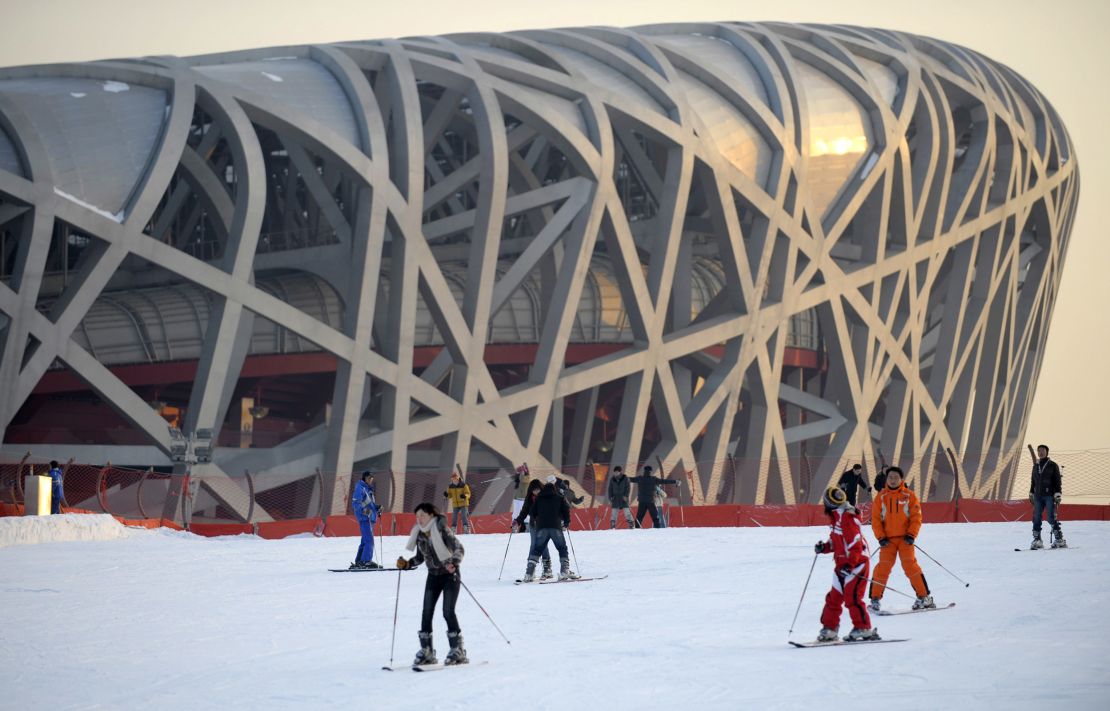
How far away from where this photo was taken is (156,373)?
45.6m

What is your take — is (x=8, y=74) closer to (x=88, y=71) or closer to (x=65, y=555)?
(x=88, y=71)

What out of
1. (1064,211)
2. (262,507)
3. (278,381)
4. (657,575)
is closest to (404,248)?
(262,507)

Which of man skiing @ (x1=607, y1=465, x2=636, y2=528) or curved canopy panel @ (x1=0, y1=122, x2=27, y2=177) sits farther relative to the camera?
curved canopy panel @ (x1=0, y1=122, x2=27, y2=177)

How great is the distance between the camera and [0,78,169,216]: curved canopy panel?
35.2m

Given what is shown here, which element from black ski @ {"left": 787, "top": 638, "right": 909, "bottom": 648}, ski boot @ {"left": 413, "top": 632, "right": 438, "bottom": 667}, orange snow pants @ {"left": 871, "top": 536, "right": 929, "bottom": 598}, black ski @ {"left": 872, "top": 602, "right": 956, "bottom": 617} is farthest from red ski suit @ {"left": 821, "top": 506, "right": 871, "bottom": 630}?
ski boot @ {"left": 413, "top": 632, "right": 438, "bottom": 667}

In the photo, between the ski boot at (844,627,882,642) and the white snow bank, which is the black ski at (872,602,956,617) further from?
the white snow bank

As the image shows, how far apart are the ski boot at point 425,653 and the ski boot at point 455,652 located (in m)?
0.14

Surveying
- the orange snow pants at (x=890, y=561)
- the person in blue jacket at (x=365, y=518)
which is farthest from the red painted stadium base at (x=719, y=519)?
the orange snow pants at (x=890, y=561)

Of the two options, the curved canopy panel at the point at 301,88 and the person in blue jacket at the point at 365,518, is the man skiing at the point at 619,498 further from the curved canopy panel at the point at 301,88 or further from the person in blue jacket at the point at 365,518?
the curved canopy panel at the point at 301,88

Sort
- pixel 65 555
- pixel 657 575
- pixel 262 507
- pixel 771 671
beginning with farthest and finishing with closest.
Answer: pixel 262 507 → pixel 65 555 → pixel 657 575 → pixel 771 671

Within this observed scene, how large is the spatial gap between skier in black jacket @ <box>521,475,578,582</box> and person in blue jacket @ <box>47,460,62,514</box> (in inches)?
511

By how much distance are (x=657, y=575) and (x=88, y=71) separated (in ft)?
81.8

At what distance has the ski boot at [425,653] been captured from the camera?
41.3 ft

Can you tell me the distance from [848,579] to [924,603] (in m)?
2.51
